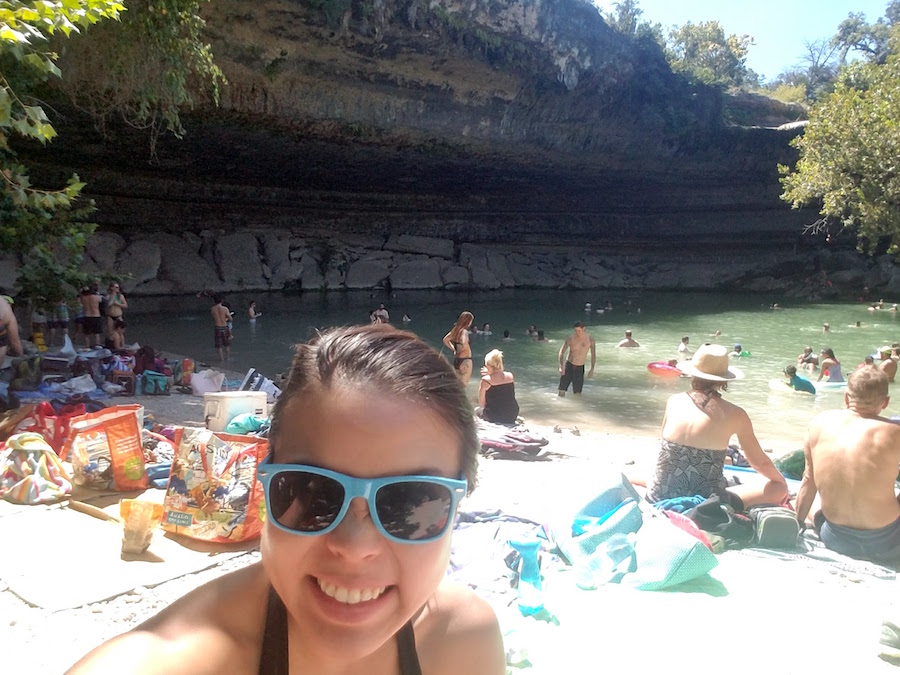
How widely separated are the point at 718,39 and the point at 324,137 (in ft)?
109

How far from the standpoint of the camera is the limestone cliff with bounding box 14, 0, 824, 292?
16.4 m

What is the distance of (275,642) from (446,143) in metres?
21.5

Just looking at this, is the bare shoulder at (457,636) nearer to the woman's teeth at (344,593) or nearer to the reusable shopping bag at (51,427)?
the woman's teeth at (344,593)

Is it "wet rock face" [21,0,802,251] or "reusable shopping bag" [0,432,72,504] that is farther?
"wet rock face" [21,0,802,251]

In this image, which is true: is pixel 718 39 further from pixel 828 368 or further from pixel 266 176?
pixel 828 368

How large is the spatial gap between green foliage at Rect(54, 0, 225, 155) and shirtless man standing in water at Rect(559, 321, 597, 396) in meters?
5.95

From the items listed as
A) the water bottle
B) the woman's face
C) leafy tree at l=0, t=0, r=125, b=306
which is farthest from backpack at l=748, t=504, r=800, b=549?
leafy tree at l=0, t=0, r=125, b=306

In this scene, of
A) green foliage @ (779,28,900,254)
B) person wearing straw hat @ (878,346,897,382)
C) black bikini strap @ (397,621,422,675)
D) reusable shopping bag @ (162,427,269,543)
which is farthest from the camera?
green foliage @ (779,28,900,254)

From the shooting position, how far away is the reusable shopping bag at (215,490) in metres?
3.51

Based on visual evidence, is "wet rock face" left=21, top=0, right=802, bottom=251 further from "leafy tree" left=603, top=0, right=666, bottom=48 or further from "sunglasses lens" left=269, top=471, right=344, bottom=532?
"sunglasses lens" left=269, top=471, right=344, bottom=532

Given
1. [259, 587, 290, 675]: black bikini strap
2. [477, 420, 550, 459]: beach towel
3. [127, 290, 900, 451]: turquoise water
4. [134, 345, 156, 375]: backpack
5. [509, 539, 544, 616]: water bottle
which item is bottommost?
[127, 290, 900, 451]: turquoise water

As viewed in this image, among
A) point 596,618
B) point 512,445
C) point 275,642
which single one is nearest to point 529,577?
point 596,618

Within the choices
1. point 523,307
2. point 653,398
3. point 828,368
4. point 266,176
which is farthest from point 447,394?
point 266,176

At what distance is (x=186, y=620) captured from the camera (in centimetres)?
97
